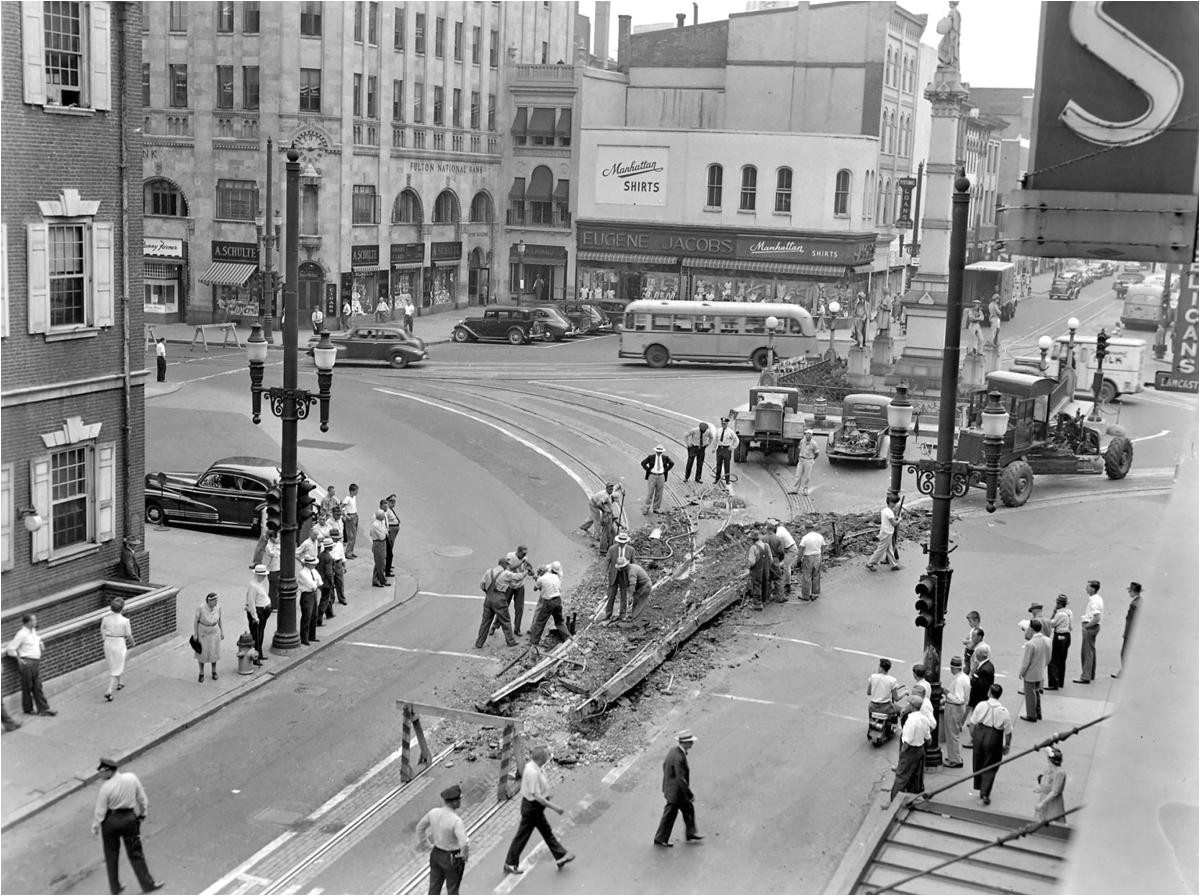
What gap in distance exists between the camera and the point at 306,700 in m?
18.6

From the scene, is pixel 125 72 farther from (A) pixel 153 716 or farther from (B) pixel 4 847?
(B) pixel 4 847

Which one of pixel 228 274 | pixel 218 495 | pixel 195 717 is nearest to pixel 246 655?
pixel 195 717

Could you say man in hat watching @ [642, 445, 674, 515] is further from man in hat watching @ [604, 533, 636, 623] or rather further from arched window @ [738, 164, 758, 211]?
arched window @ [738, 164, 758, 211]

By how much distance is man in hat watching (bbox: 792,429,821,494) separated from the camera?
31078 millimetres

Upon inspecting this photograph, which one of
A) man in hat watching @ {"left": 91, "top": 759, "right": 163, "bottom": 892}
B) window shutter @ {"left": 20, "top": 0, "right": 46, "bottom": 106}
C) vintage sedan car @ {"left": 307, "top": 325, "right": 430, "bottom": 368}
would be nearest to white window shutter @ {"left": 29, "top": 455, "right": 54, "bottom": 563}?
window shutter @ {"left": 20, "top": 0, "right": 46, "bottom": 106}

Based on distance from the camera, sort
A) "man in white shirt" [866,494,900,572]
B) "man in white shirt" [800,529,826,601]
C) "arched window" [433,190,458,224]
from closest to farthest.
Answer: "man in white shirt" [800,529,826,601]
"man in white shirt" [866,494,900,572]
"arched window" [433,190,458,224]

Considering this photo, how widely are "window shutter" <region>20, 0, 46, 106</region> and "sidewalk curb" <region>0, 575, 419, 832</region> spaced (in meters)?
8.35

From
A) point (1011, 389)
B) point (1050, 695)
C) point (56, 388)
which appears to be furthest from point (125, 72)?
point (1011, 389)

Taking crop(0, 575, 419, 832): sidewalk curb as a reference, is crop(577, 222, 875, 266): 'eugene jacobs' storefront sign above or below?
above

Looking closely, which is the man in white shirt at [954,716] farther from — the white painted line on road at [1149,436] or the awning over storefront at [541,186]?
the awning over storefront at [541,186]

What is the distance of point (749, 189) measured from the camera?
67062mm

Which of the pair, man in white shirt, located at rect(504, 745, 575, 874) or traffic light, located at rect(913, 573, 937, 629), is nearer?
man in white shirt, located at rect(504, 745, 575, 874)

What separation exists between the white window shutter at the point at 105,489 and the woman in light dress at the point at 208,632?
2626mm

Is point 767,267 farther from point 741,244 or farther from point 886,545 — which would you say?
point 886,545
